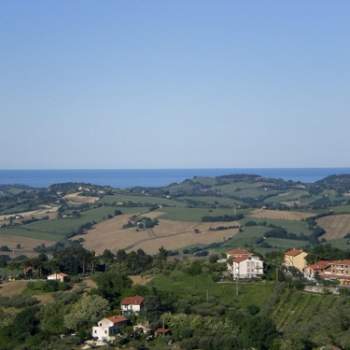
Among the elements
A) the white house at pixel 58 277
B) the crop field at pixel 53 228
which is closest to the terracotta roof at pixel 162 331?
the white house at pixel 58 277

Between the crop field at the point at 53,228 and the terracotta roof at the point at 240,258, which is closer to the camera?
the terracotta roof at the point at 240,258

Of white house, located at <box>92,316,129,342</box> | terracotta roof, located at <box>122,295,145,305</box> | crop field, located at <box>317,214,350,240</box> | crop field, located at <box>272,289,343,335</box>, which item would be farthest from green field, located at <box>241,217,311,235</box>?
white house, located at <box>92,316,129,342</box>

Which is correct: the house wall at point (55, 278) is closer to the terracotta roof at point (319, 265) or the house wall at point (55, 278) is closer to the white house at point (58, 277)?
the white house at point (58, 277)

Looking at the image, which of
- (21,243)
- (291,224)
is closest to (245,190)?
(291,224)

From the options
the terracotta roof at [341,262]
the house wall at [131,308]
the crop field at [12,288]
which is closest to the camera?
the house wall at [131,308]

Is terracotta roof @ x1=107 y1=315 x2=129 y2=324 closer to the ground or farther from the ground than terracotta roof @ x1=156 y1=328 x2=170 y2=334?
farther from the ground

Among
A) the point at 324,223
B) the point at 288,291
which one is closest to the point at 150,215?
the point at 324,223

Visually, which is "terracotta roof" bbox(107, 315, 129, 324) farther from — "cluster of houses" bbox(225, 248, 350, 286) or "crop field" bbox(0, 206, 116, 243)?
"crop field" bbox(0, 206, 116, 243)
